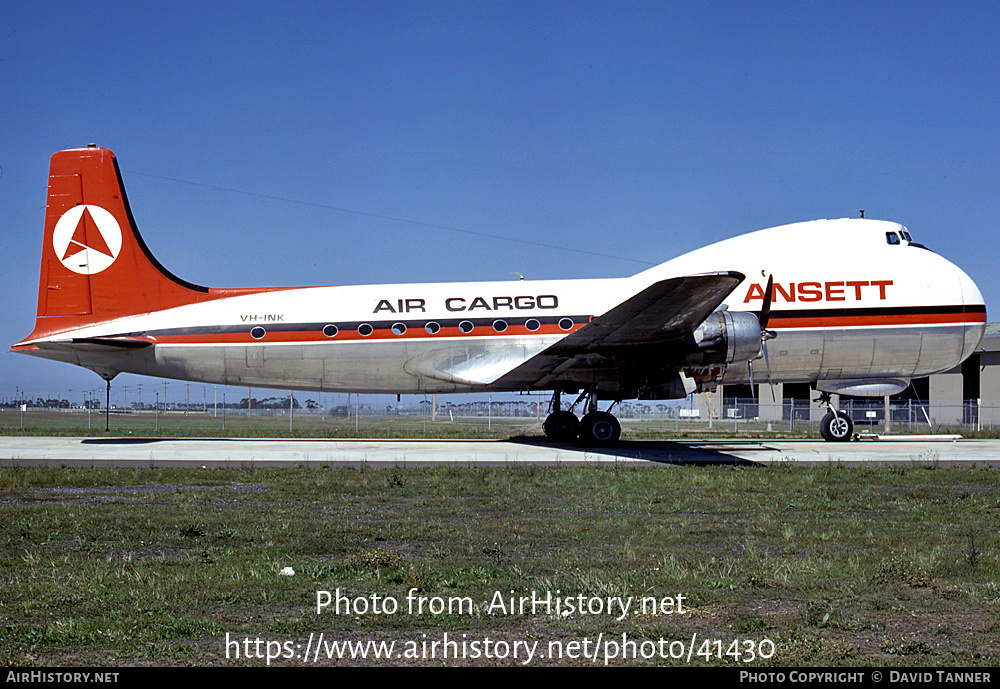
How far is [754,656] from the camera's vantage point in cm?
530

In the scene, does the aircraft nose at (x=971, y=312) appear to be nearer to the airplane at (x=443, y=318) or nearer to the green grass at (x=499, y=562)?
the airplane at (x=443, y=318)

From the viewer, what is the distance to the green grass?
5.72 metres

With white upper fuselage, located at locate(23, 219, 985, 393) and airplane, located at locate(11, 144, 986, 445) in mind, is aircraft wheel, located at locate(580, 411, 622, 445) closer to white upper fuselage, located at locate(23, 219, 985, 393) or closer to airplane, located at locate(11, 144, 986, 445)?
airplane, located at locate(11, 144, 986, 445)

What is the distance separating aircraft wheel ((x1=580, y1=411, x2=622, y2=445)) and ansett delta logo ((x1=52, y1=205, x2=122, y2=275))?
14677 mm

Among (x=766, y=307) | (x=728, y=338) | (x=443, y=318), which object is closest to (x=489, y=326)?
(x=443, y=318)

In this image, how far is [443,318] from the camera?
2314 centimetres

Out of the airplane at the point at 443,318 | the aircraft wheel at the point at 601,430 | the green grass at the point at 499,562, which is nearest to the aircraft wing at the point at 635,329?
the airplane at the point at 443,318

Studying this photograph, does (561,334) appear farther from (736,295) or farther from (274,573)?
(274,573)

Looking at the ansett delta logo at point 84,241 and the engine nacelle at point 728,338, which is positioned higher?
the ansett delta logo at point 84,241

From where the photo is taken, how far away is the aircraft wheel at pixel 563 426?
2450 cm

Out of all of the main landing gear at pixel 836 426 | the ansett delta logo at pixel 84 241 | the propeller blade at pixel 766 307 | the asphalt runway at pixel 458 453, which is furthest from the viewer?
the main landing gear at pixel 836 426

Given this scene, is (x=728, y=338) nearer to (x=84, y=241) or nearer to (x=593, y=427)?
(x=593, y=427)

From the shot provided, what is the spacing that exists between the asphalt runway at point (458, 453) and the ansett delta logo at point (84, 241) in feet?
17.3

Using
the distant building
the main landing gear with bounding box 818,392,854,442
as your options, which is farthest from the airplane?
the distant building
